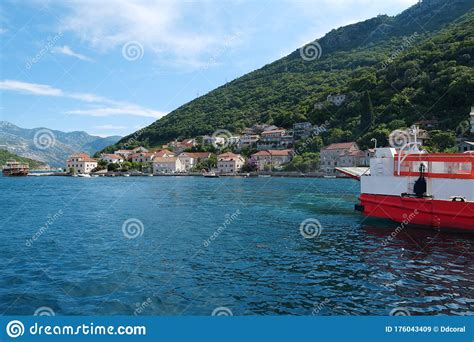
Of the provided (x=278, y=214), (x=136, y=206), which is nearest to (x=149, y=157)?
(x=136, y=206)

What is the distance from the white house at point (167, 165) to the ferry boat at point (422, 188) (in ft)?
322

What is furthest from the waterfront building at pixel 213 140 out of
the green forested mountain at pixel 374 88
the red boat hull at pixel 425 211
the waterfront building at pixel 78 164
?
the red boat hull at pixel 425 211

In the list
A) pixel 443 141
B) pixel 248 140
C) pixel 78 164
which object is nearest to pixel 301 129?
pixel 248 140

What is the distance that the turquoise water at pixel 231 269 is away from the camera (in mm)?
8703

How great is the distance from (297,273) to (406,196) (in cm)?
1087

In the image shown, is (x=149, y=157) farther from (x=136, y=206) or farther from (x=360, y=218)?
(x=360, y=218)

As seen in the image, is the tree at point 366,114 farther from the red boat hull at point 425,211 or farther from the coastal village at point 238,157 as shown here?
the red boat hull at point 425,211

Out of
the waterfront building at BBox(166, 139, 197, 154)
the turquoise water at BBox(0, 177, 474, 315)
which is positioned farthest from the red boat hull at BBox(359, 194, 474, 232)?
the waterfront building at BBox(166, 139, 197, 154)

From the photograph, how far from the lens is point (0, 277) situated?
11.0 m

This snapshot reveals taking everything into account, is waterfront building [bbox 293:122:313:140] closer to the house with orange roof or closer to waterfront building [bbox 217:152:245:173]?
waterfront building [bbox 217:152:245:173]

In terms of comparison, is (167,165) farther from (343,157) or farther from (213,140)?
(343,157)

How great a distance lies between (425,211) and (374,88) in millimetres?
93725

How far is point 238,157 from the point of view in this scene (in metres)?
109

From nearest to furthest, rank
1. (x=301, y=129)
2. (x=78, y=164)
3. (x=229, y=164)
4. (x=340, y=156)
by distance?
1. (x=340, y=156)
2. (x=229, y=164)
3. (x=301, y=129)
4. (x=78, y=164)
